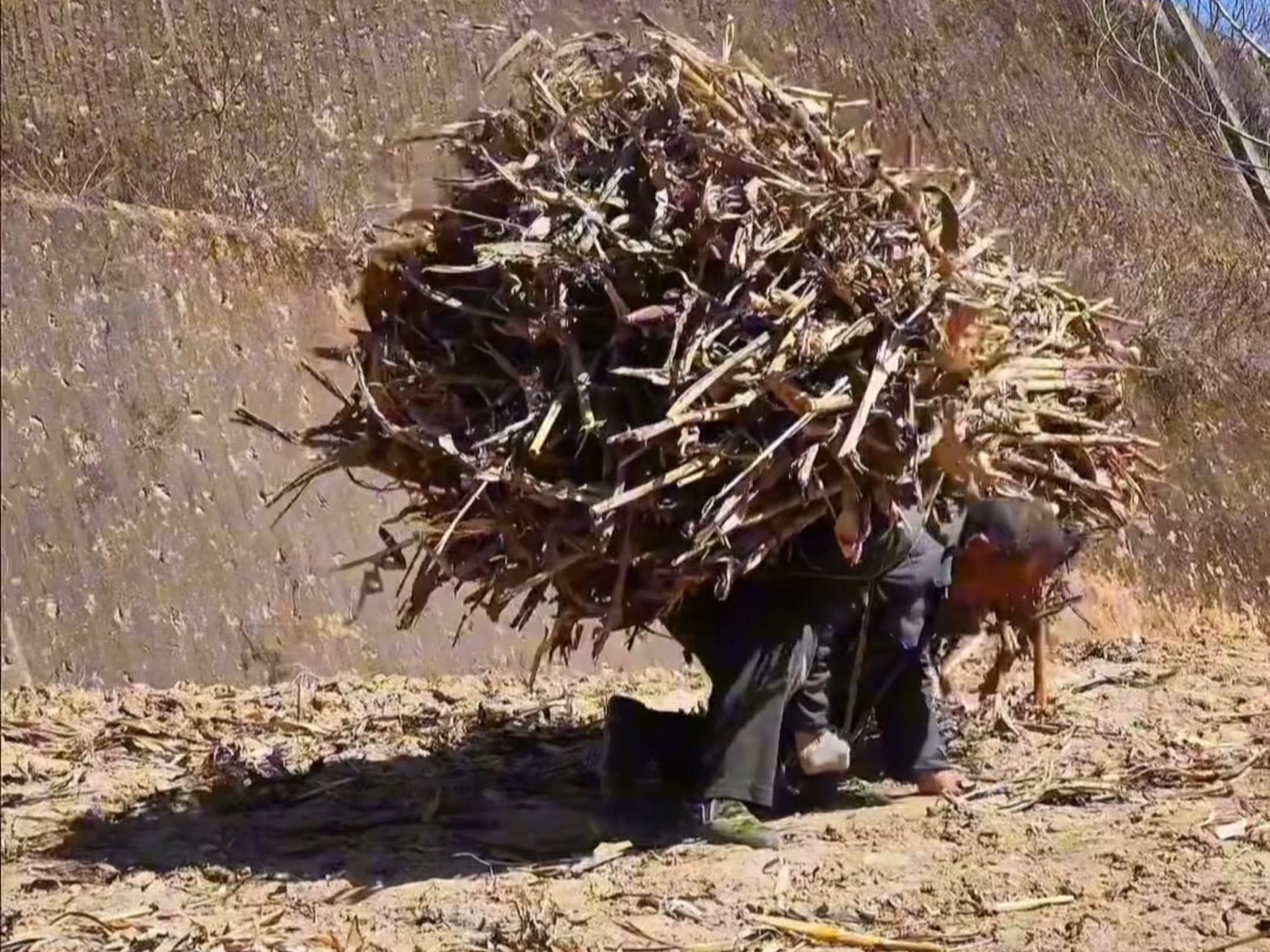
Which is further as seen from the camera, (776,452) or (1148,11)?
(1148,11)

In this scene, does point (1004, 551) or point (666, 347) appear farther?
point (1004, 551)

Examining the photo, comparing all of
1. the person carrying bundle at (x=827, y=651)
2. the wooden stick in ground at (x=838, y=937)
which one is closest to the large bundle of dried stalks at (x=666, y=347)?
the person carrying bundle at (x=827, y=651)

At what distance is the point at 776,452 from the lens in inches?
138

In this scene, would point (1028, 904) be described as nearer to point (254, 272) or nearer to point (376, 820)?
point (376, 820)

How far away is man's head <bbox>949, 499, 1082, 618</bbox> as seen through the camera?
4105 mm

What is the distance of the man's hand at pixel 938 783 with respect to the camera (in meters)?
4.20

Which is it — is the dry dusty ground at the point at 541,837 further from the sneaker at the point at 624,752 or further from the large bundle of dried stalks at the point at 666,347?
the large bundle of dried stalks at the point at 666,347

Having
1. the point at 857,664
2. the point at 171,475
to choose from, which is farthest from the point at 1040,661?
the point at 171,475

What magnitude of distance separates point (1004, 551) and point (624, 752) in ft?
3.51

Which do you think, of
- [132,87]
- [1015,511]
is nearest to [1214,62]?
[132,87]

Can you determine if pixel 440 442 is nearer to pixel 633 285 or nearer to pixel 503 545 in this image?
pixel 503 545

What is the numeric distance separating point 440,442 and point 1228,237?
10549 mm

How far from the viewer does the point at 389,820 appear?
4.39 m

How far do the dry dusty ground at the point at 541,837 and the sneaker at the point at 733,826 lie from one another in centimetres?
6
